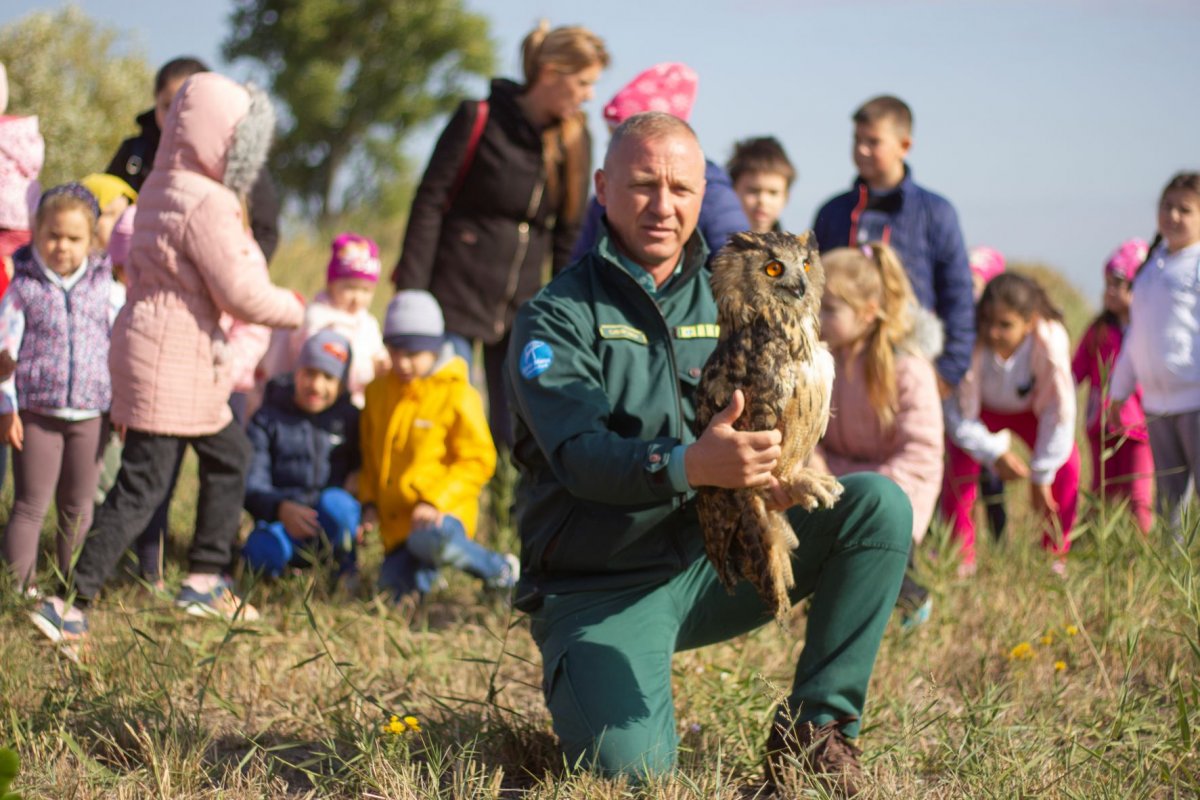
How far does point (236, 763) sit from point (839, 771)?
158 centimetres

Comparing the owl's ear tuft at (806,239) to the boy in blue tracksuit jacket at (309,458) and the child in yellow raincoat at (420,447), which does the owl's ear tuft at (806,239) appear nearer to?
the child in yellow raincoat at (420,447)

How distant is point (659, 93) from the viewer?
14.3 ft

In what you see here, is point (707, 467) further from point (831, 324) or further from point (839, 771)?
point (831, 324)

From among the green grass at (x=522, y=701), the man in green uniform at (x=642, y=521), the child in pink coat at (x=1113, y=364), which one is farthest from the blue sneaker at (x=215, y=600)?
the child in pink coat at (x=1113, y=364)

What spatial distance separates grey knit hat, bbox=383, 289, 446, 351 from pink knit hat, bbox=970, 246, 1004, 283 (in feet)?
12.1

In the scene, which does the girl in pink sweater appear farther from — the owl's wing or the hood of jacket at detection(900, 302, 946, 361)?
the owl's wing

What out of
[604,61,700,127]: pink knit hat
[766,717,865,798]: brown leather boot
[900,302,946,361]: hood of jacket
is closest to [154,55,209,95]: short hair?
[604,61,700,127]: pink knit hat

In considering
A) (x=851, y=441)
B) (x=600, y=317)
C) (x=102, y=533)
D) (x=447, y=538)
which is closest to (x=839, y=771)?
→ (x=600, y=317)

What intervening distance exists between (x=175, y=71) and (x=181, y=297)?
1503mm

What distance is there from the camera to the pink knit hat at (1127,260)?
6.21 m

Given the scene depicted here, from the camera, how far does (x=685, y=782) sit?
2727 millimetres

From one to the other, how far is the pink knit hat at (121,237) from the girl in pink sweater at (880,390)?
117 inches

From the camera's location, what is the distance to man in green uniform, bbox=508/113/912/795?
2789mm

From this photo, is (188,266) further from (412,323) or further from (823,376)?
(823,376)
